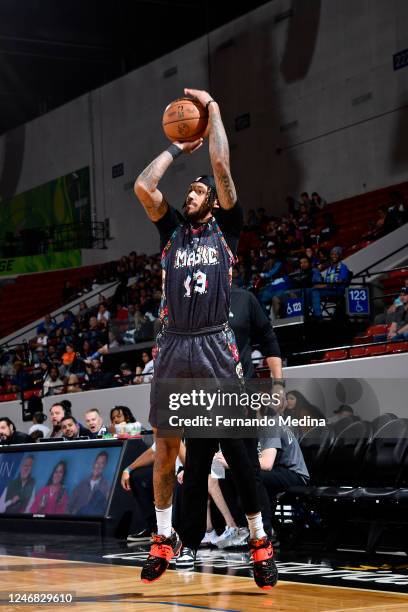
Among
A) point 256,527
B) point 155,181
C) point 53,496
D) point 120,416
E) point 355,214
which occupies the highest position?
point 355,214

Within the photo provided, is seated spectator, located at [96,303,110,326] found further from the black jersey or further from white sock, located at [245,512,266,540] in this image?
white sock, located at [245,512,266,540]

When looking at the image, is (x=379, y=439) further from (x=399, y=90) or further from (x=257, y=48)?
(x=257, y=48)

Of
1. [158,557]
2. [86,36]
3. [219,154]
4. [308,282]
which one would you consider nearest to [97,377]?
[308,282]

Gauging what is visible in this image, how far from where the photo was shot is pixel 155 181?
474 centimetres

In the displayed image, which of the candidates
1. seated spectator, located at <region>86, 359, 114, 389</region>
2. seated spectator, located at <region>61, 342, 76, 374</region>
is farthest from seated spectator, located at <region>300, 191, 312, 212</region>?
seated spectator, located at <region>86, 359, 114, 389</region>

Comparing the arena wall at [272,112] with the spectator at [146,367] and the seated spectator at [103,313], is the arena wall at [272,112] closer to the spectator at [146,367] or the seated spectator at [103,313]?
the seated spectator at [103,313]

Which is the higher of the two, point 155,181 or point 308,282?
point 308,282

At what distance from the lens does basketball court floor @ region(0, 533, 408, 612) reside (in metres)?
4.35

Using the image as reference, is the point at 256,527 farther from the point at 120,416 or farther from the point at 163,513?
the point at 120,416

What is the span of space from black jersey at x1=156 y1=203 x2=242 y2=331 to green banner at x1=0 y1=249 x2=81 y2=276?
2397 centimetres

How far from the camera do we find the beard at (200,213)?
4.84 meters

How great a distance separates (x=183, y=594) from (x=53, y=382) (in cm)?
1424

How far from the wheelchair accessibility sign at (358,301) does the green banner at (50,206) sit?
1613 cm

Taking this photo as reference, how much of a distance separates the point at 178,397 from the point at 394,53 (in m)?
17.4
